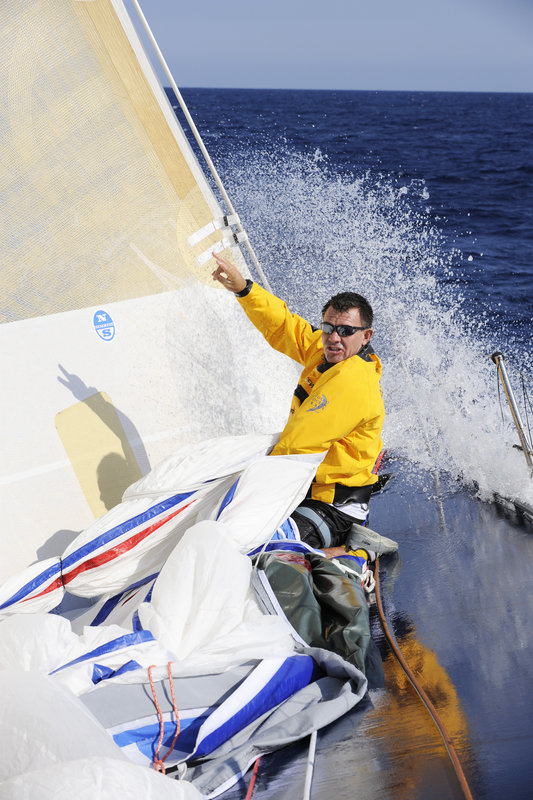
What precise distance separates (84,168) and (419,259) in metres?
7.13

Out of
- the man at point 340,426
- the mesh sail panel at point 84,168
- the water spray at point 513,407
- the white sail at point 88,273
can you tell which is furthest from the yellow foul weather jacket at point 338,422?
the mesh sail panel at point 84,168

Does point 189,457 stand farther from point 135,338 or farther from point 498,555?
point 498,555

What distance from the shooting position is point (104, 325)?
9.54ft

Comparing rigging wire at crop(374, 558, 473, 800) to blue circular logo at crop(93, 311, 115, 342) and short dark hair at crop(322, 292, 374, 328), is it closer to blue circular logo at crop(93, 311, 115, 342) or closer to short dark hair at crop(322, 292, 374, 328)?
short dark hair at crop(322, 292, 374, 328)

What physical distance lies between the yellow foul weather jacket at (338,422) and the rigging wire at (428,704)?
366 mm

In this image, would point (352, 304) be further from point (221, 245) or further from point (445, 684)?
point (445, 684)

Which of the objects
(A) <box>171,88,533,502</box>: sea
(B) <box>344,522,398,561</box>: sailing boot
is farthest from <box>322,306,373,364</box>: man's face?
(A) <box>171,88,533,502</box>: sea

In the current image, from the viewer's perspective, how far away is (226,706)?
1659mm

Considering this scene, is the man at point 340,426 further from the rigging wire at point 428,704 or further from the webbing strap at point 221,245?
the webbing strap at point 221,245

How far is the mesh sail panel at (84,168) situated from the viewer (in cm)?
271

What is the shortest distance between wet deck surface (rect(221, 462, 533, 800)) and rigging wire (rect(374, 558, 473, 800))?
0.04 feet

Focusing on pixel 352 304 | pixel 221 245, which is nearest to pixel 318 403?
pixel 352 304

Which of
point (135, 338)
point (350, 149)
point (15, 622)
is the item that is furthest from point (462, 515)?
point (350, 149)

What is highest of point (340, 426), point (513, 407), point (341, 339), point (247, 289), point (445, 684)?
point (247, 289)
